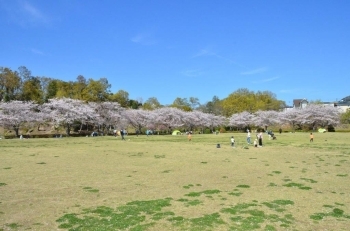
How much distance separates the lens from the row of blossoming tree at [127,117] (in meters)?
58.9

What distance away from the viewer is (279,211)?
9.17 m

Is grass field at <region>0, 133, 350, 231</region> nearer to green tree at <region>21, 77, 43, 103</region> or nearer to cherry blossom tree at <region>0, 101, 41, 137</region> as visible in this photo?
cherry blossom tree at <region>0, 101, 41, 137</region>

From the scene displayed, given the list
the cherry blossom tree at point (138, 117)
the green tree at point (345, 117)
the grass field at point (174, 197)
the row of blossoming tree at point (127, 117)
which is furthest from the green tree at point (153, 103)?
the grass field at point (174, 197)

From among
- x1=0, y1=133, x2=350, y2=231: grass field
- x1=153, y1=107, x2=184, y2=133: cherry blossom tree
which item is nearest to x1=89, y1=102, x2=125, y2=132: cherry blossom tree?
x1=153, y1=107, x2=184, y2=133: cherry blossom tree

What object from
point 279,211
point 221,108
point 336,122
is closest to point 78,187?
point 279,211

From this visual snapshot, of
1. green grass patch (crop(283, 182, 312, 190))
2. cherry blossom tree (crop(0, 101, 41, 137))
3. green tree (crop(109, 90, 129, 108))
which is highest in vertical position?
green tree (crop(109, 90, 129, 108))

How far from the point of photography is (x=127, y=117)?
7350 centimetres

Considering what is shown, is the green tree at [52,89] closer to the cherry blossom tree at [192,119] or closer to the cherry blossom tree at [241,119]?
the cherry blossom tree at [192,119]

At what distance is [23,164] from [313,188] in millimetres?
16113

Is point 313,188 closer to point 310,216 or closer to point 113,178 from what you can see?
point 310,216

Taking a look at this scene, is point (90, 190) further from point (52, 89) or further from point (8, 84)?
point (52, 89)

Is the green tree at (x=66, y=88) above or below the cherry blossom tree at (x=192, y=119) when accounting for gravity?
above

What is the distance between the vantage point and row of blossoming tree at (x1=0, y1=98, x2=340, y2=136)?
58.9 m

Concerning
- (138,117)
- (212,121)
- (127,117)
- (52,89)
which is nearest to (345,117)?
(212,121)
